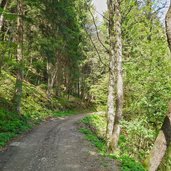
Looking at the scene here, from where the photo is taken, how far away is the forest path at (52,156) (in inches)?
336

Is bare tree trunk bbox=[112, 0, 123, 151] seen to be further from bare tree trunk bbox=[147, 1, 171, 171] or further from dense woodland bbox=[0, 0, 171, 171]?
bare tree trunk bbox=[147, 1, 171, 171]

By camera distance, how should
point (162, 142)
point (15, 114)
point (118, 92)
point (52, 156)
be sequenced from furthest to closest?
point (15, 114) → point (118, 92) → point (52, 156) → point (162, 142)

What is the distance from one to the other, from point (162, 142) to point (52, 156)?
15.0ft

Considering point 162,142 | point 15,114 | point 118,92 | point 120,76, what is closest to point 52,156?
point 118,92

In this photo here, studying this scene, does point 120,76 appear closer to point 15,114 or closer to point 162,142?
point 162,142

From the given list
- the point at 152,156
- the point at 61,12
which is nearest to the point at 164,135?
the point at 152,156

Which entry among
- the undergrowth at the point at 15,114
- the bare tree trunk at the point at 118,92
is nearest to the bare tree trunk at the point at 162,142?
the bare tree trunk at the point at 118,92

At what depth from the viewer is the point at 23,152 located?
395 inches

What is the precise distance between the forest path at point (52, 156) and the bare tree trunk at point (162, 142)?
196cm

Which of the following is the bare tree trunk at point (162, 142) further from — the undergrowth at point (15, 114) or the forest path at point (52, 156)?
the undergrowth at point (15, 114)

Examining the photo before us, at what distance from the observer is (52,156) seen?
972 centimetres

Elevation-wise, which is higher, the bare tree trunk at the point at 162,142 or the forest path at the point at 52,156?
the bare tree trunk at the point at 162,142

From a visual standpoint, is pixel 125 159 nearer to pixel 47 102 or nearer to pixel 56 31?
pixel 47 102

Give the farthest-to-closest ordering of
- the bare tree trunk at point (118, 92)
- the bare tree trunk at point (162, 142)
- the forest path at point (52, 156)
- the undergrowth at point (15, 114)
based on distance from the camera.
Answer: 1. the undergrowth at point (15, 114)
2. the bare tree trunk at point (118, 92)
3. the forest path at point (52, 156)
4. the bare tree trunk at point (162, 142)
